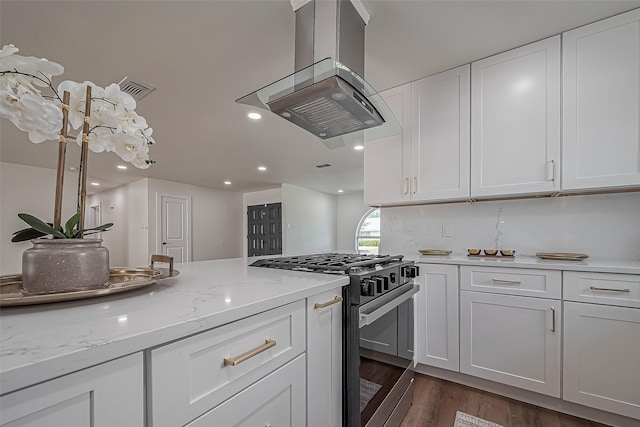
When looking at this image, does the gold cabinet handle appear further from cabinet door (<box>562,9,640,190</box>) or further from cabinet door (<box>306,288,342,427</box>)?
cabinet door (<box>562,9,640,190</box>)

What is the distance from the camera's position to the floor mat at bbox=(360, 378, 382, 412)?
1115mm

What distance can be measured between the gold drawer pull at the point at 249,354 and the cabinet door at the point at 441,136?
6.08 ft

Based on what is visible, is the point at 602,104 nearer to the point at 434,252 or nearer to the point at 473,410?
the point at 434,252

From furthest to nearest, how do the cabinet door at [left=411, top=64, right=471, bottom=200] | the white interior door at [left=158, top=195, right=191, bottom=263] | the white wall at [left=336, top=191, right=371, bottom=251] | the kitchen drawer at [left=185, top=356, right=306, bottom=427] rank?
the white wall at [left=336, top=191, right=371, bottom=251] → the white interior door at [left=158, top=195, right=191, bottom=263] → the cabinet door at [left=411, top=64, right=471, bottom=200] → the kitchen drawer at [left=185, top=356, right=306, bottom=427]

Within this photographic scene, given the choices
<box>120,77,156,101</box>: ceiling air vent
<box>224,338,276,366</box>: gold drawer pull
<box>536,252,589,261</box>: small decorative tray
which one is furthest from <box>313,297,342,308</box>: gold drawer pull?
<box>120,77,156,101</box>: ceiling air vent

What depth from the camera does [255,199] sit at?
7.93 meters

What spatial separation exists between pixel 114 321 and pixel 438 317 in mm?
1981

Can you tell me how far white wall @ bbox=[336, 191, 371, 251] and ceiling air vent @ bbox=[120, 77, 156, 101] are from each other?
653 centimetres

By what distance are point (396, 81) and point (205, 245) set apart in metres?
6.44

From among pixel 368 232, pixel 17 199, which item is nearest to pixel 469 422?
pixel 368 232

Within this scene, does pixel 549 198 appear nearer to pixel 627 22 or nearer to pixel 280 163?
pixel 627 22

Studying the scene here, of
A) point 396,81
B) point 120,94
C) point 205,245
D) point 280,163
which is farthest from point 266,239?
point 120,94

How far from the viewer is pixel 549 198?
2.06 metres

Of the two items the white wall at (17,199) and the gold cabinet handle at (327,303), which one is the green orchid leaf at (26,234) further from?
the white wall at (17,199)
